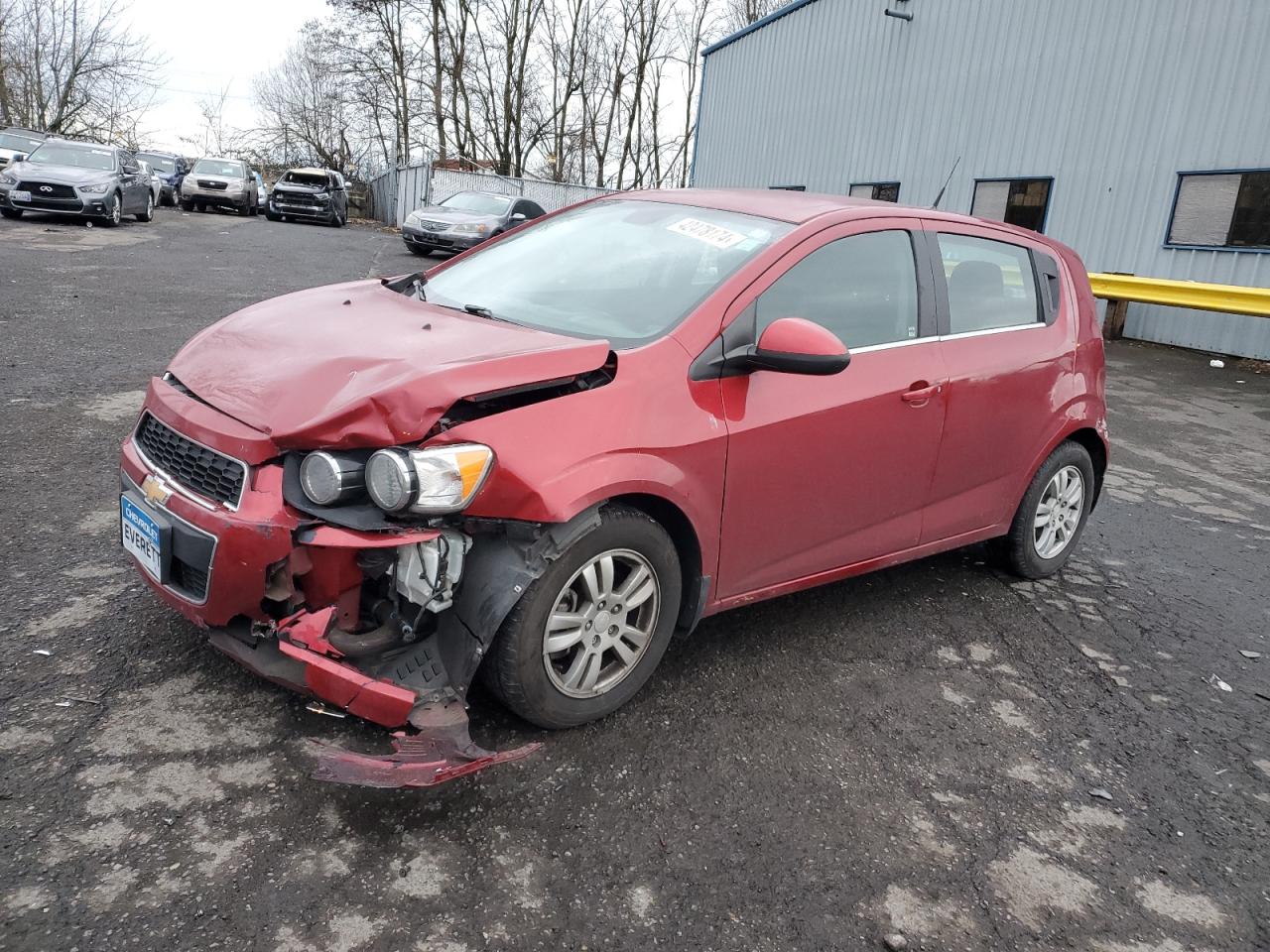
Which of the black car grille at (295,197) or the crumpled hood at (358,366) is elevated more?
the black car grille at (295,197)

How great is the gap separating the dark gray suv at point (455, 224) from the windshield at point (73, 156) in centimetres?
579

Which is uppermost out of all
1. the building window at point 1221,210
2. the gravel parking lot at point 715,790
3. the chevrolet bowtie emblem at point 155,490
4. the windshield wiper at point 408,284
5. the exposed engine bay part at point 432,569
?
the building window at point 1221,210

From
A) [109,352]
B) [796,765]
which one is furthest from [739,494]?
[109,352]

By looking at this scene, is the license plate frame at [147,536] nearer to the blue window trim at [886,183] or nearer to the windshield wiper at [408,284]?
the windshield wiper at [408,284]

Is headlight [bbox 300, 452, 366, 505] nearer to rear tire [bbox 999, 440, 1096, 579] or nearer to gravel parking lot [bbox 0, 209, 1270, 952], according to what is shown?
gravel parking lot [bbox 0, 209, 1270, 952]

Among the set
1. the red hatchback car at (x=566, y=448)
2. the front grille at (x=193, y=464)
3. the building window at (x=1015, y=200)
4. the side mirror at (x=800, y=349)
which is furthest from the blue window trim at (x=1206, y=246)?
the front grille at (x=193, y=464)

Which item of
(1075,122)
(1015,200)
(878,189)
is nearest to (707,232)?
(1075,122)

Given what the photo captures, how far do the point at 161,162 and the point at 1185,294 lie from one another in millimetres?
30289

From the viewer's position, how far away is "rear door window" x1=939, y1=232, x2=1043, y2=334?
151 inches

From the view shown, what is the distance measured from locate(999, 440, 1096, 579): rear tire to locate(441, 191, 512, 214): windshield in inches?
659

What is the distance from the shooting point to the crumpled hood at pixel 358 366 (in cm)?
244

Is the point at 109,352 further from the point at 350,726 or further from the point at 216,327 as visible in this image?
the point at 350,726

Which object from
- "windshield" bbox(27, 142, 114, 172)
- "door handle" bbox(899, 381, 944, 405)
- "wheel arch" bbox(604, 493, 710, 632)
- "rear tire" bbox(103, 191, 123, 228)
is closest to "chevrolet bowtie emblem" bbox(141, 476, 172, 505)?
"wheel arch" bbox(604, 493, 710, 632)

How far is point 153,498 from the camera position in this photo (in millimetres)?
2664
